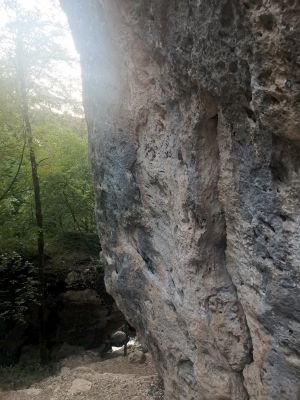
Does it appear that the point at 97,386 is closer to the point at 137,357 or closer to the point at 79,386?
the point at 79,386

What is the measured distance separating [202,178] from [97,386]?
6.13 metres

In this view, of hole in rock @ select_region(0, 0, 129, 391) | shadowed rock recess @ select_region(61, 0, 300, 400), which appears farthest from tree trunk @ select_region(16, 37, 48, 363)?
shadowed rock recess @ select_region(61, 0, 300, 400)

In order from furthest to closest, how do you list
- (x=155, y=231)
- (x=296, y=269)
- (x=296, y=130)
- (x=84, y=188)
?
(x=84, y=188)
(x=155, y=231)
(x=296, y=269)
(x=296, y=130)

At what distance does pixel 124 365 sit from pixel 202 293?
6.69 meters

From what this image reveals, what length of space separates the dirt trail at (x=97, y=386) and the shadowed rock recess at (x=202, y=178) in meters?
1.63

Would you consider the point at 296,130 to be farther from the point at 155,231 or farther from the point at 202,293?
the point at 155,231

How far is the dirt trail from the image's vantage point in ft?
28.5

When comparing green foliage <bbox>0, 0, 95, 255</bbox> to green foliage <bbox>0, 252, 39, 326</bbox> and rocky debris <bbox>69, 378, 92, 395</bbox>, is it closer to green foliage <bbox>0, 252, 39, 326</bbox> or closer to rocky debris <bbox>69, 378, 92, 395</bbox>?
green foliage <bbox>0, 252, 39, 326</bbox>

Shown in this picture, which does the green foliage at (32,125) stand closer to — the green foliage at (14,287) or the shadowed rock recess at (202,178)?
the green foliage at (14,287)

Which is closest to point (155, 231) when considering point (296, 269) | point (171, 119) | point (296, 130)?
point (171, 119)

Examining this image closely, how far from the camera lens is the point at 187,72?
450cm

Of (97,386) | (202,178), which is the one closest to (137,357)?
(97,386)

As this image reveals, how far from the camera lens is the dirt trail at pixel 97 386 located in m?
8.69

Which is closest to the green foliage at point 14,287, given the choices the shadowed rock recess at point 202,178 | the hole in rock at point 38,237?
the hole in rock at point 38,237
